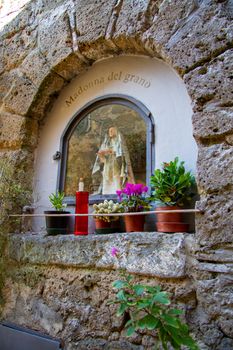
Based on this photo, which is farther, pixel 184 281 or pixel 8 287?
pixel 8 287

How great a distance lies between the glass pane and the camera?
7.02 feet

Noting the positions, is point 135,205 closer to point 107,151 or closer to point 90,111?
point 107,151

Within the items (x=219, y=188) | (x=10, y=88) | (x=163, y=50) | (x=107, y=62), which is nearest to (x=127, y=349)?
(x=219, y=188)

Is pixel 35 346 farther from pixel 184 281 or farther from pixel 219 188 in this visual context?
pixel 219 188

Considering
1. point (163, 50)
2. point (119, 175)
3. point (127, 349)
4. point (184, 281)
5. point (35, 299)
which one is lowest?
point (127, 349)

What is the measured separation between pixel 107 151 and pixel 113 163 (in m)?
0.11

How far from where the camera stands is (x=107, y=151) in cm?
226

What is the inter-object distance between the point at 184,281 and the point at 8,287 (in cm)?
135

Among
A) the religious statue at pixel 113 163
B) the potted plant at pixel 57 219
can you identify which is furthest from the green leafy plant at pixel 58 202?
the religious statue at pixel 113 163

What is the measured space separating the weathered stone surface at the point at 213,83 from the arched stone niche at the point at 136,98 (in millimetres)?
257

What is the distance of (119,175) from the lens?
2.16 meters

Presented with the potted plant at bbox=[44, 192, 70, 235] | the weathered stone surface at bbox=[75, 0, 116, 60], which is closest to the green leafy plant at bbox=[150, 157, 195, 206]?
the potted plant at bbox=[44, 192, 70, 235]

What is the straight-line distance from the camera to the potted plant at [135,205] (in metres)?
1.81

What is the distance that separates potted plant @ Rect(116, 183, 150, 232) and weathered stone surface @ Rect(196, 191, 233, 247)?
15.4 inches
